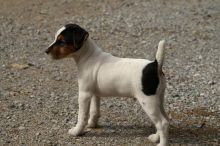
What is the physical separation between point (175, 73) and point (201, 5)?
17.3 feet

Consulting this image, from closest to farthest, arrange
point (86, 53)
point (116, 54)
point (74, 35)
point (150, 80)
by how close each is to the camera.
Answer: point (150, 80) → point (74, 35) → point (86, 53) → point (116, 54)

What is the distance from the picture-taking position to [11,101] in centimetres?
684

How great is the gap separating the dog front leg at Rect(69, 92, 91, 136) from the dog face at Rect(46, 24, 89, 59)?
0.52m

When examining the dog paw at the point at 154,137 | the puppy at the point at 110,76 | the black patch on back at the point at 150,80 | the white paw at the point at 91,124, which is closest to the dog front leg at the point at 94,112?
the white paw at the point at 91,124

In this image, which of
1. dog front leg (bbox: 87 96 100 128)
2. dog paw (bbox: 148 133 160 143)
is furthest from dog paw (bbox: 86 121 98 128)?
dog paw (bbox: 148 133 160 143)

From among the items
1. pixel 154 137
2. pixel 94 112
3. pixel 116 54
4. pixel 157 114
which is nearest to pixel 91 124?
pixel 94 112

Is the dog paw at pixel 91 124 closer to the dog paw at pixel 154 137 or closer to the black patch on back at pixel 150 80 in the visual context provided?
the dog paw at pixel 154 137

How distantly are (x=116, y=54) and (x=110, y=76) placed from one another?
3.87 metres

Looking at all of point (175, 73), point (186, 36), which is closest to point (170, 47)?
point (186, 36)

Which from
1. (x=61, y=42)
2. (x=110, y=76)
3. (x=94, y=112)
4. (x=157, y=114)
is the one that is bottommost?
(x=94, y=112)

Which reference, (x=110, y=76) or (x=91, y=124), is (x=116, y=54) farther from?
(x=110, y=76)

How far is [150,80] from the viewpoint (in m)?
5.15

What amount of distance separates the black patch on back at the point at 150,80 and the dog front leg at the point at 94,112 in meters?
0.92

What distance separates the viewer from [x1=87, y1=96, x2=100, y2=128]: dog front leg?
19.5ft
